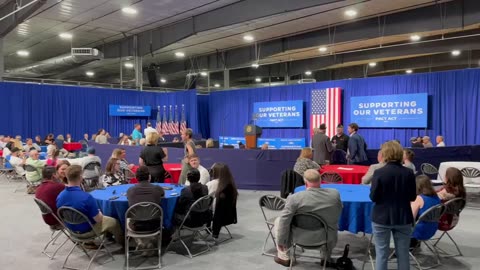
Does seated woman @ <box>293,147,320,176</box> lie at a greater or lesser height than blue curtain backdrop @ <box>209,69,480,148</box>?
lesser

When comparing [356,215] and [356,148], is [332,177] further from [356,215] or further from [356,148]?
[356,215]

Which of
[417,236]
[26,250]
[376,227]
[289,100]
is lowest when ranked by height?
[26,250]

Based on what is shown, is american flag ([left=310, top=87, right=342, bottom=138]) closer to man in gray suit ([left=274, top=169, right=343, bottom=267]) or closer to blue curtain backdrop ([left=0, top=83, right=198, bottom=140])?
blue curtain backdrop ([left=0, top=83, right=198, bottom=140])

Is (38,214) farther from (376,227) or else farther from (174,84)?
(174,84)

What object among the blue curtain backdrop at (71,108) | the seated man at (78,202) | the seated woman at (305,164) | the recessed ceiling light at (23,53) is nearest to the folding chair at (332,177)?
the seated woman at (305,164)

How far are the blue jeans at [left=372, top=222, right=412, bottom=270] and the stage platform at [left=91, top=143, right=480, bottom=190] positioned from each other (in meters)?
5.13

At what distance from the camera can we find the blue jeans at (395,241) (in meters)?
3.27

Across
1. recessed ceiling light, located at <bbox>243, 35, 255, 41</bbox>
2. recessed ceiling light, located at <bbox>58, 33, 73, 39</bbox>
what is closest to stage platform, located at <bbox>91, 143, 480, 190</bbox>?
recessed ceiling light, located at <bbox>243, 35, 255, 41</bbox>

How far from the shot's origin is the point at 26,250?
16.0 feet

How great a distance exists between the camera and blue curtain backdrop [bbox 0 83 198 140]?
15.3 meters

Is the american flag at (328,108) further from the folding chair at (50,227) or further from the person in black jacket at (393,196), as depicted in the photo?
the person in black jacket at (393,196)

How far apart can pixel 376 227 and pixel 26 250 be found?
4.13 metres

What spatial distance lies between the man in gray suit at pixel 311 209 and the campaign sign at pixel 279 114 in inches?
452

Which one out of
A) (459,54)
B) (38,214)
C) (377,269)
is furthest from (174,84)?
(377,269)
